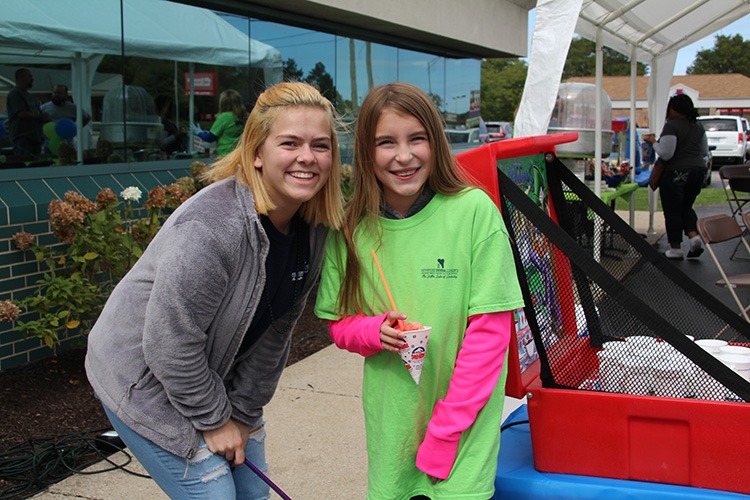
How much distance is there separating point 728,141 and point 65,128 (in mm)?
29587

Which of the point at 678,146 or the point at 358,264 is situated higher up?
the point at 678,146

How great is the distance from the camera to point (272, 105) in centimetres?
198

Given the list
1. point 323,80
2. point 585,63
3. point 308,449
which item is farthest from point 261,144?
point 585,63

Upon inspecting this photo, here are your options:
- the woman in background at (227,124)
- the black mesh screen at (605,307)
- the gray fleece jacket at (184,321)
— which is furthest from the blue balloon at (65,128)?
the black mesh screen at (605,307)

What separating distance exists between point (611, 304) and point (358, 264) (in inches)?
28.1

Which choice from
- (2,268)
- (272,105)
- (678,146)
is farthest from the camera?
(678,146)

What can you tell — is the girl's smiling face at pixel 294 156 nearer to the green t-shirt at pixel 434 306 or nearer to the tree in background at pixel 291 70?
the green t-shirt at pixel 434 306

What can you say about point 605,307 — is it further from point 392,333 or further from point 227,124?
point 227,124

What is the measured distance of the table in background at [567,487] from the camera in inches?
80.6

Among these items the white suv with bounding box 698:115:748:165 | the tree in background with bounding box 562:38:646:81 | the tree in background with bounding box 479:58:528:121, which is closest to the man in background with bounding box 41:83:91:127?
the white suv with bounding box 698:115:748:165

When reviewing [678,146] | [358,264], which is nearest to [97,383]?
[358,264]

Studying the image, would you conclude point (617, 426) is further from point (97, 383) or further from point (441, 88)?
point (441, 88)

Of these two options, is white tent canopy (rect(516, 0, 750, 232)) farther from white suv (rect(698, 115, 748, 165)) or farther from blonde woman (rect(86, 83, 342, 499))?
white suv (rect(698, 115, 748, 165))

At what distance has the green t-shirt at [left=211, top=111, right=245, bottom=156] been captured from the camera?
7.73m
